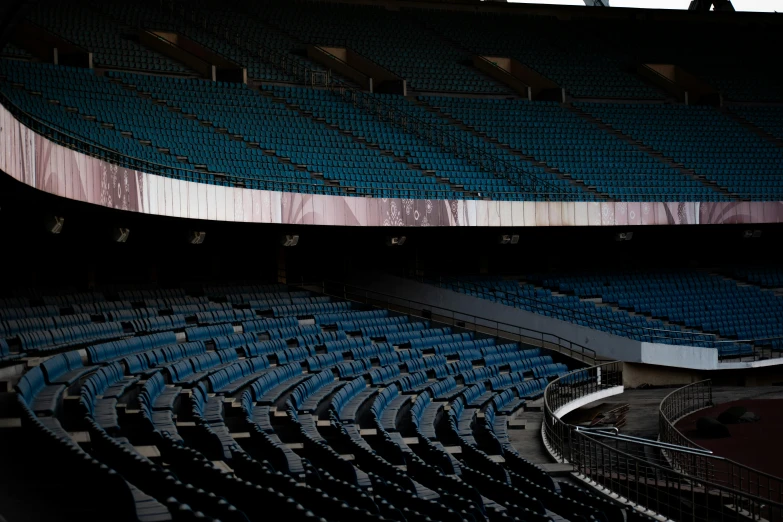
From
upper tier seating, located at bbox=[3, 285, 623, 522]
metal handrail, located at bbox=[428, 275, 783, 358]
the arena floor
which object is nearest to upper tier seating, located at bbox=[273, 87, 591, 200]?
metal handrail, located at bbox=[428, 275, 783, 358]

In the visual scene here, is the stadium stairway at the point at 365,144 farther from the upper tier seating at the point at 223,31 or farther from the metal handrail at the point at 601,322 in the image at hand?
the metal handrail at the point at 601,322

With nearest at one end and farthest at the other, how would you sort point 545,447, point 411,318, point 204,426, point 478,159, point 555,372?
point 204,426
point 545,447
point 555,372
point 411,318
point 478,159

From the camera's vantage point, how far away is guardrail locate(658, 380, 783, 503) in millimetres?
11734

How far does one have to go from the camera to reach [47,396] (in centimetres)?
968

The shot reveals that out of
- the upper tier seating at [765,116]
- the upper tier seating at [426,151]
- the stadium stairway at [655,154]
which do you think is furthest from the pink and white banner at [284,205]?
the upper tier seating at [765,116]

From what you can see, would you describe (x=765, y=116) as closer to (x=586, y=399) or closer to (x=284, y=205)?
(x=586, y=399)

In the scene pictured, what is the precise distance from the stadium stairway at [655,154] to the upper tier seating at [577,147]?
0.23 metres

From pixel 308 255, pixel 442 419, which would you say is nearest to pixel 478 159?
pixel 308 255

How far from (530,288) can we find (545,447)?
13485 millimetres

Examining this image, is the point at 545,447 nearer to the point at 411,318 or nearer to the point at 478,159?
the point at 411,318

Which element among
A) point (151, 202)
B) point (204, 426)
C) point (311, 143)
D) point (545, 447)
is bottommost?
point (545, 447)

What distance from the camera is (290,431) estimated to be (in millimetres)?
11750

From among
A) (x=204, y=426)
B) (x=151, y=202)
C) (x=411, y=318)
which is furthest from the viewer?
(x=411, y=318)

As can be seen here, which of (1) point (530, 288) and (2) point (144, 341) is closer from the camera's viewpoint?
(2) point (144, 341)
